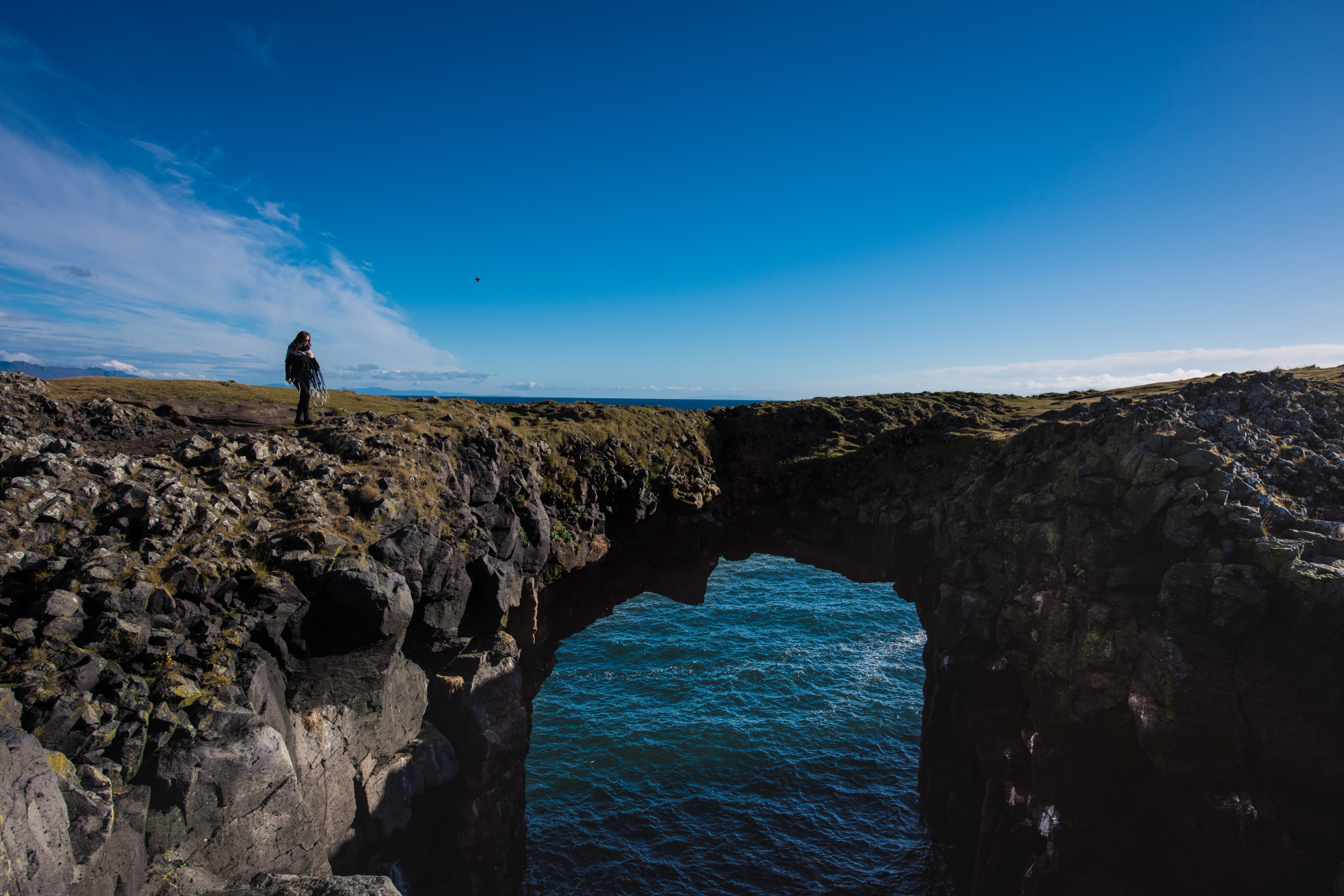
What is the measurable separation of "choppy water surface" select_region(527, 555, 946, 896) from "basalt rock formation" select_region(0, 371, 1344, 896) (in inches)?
133

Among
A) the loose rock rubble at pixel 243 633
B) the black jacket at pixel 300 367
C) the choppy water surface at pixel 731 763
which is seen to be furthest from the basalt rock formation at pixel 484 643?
the choppy water surface at pixel 731 763

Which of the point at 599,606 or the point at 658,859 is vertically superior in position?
the point at 599,606

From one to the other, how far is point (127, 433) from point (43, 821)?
13417 millimetres

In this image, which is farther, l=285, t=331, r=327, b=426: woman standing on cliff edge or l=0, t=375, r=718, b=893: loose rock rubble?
l=285, t=331, r=327, b=426: woman standing on cliff edge

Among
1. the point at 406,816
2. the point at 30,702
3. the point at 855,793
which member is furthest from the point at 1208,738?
the point at 30,702

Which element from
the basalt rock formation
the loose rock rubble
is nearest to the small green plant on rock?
the basalt rock formation

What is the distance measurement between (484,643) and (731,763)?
16.7 meters

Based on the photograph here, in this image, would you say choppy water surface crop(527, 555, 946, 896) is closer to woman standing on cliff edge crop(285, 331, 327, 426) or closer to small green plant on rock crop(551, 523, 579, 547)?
small green plant on rock crop(551, 523, 579, 547)

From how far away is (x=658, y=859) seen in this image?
85.3ft

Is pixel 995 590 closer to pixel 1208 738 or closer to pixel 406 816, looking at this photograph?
pixel 1208 738

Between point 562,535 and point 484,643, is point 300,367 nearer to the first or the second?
point 484,643

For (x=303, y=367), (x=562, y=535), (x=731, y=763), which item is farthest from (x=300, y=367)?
(x=731, y=763)

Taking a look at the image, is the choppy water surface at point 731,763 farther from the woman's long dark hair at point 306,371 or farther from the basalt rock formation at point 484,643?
the woman's long dark hair at point 306,371

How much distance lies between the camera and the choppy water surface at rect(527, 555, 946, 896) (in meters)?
25.8
